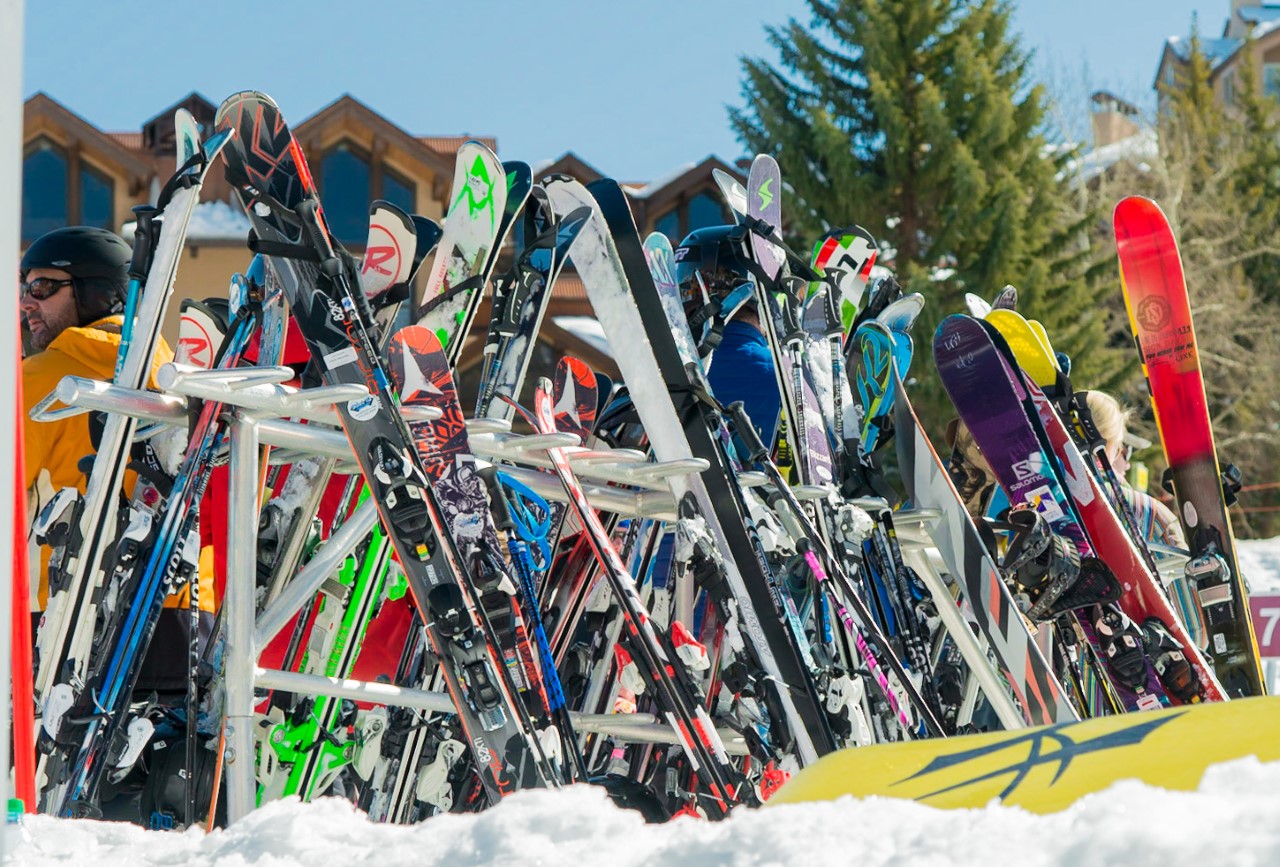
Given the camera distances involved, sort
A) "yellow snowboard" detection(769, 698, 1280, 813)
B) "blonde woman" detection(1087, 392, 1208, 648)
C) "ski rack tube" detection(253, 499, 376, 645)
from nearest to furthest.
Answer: "yellow snowboard" detection(769, 698, 1280, 813) → "ski rack tube" detection(253, 499, 376, 645) → "blonde woman" detection(1087, 392, 1208, 648)

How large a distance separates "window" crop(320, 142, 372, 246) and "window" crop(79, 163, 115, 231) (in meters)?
3.65

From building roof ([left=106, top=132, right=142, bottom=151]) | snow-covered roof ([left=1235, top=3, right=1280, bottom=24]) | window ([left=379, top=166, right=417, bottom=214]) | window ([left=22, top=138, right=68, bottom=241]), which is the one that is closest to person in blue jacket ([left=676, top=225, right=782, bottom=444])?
window ([left=379, top=166, right=417, bottom=214])

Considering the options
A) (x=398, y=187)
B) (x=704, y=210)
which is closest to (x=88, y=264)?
(x=398, y=187)

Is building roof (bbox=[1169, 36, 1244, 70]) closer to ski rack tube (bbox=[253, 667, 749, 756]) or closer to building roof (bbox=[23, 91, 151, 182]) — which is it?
building roof (bbox=[23, 91, 151, 182])

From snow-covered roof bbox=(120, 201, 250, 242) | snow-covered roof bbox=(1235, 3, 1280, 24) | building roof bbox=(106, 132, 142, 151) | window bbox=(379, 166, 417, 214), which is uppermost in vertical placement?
snow-covered roof bbox=(1235, 3, 1280, 24)

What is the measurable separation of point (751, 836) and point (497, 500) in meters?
1.84

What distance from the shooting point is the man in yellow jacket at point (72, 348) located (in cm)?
323

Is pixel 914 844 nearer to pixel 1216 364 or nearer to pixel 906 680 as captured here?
pixel 906 680

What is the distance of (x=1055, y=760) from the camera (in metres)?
1.64

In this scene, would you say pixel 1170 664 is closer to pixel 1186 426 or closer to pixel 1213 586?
pixel 1213 586

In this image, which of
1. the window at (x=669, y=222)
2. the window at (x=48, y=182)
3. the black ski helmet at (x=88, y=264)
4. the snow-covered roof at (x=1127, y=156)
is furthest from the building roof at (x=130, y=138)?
the black ski helmet at (x=88, y=264)

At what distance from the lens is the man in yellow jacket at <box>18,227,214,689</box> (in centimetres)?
323

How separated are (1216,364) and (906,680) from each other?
81.7ft

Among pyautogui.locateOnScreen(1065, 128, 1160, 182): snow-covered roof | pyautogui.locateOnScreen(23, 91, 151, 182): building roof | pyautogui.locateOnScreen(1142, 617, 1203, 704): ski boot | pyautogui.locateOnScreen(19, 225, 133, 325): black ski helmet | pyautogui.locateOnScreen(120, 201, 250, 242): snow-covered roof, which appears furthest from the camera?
pyautogui.locateOnScreen(1065, 128, 1160, 182): snow-covered roof
